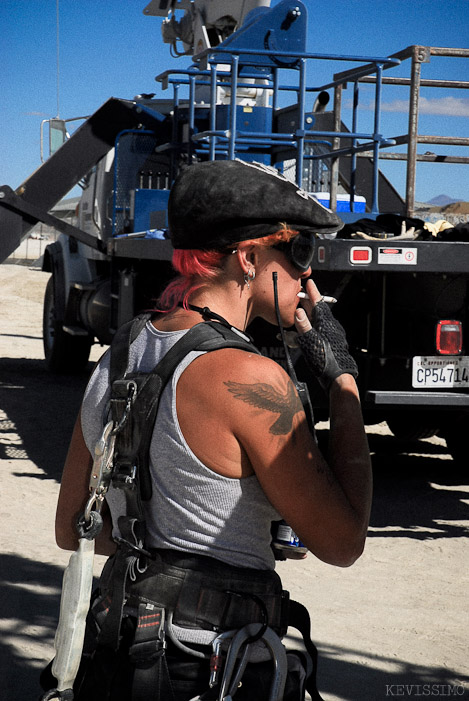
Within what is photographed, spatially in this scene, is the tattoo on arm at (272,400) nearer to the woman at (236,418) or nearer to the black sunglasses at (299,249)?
the woman at (236,418)

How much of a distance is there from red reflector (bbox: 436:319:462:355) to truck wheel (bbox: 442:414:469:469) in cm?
158

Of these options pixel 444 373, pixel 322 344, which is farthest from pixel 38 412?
pixel 322 344

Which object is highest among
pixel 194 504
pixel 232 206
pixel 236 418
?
pixel 232 206

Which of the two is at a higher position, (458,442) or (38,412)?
(458,442)

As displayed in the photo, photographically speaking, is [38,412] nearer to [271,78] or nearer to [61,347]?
[61,347]

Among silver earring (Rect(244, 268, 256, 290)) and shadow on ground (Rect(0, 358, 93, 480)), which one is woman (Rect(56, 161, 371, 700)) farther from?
shadow on ground (Rect(0, 358, 93, 480))

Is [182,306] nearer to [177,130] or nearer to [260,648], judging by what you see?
[260,648]

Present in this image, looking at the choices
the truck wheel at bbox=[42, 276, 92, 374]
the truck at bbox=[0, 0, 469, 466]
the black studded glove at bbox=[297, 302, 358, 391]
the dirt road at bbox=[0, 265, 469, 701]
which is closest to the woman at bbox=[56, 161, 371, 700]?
the black studded glove at bbox=[297, 302, 358, 391]

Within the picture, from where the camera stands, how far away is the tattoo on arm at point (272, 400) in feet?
5.56

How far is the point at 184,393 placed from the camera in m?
1.71

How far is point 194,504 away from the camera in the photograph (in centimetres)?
174

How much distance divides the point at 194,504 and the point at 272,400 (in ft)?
0.83

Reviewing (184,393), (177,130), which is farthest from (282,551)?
(177,130)

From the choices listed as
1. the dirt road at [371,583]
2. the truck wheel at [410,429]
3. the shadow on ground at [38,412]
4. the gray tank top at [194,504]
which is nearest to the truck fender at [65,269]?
the shadow on ground at [38,412]
